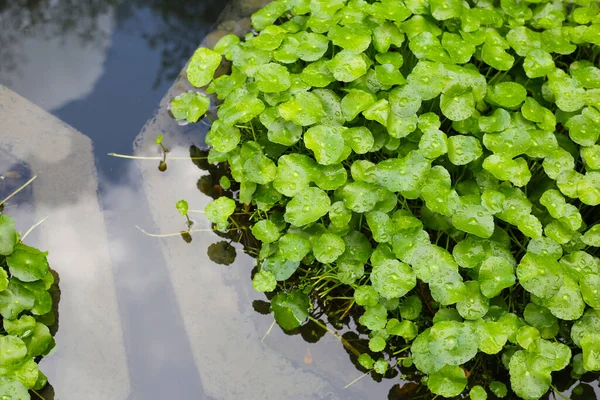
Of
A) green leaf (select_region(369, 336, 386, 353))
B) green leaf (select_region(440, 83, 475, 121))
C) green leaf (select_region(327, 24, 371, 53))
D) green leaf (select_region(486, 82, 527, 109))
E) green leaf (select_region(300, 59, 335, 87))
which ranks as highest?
green leaf (select_region(327, 24, 371, 53))

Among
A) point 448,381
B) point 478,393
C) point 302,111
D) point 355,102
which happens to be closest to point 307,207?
point 302,111

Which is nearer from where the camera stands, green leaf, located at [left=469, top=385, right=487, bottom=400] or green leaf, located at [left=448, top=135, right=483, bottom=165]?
green leaf, located at [left=469, top=385, right=487, bottom=400]

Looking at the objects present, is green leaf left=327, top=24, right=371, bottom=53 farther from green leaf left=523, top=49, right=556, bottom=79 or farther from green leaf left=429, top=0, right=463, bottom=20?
green leaf left=523, top=49, right=556, bottom=79

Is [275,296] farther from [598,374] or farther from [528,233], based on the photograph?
[598,374]

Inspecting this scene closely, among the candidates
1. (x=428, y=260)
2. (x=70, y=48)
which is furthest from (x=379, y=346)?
(x=70, y=48)

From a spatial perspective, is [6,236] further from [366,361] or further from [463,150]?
[463,150]

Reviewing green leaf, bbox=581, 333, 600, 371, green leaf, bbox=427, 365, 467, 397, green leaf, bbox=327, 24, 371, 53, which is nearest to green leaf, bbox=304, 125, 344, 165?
green leaf, bbox=327, 24, 371, 53

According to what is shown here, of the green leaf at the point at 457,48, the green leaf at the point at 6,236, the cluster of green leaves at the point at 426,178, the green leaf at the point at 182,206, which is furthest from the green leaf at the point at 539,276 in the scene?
the green leaf at the point at 6,236
